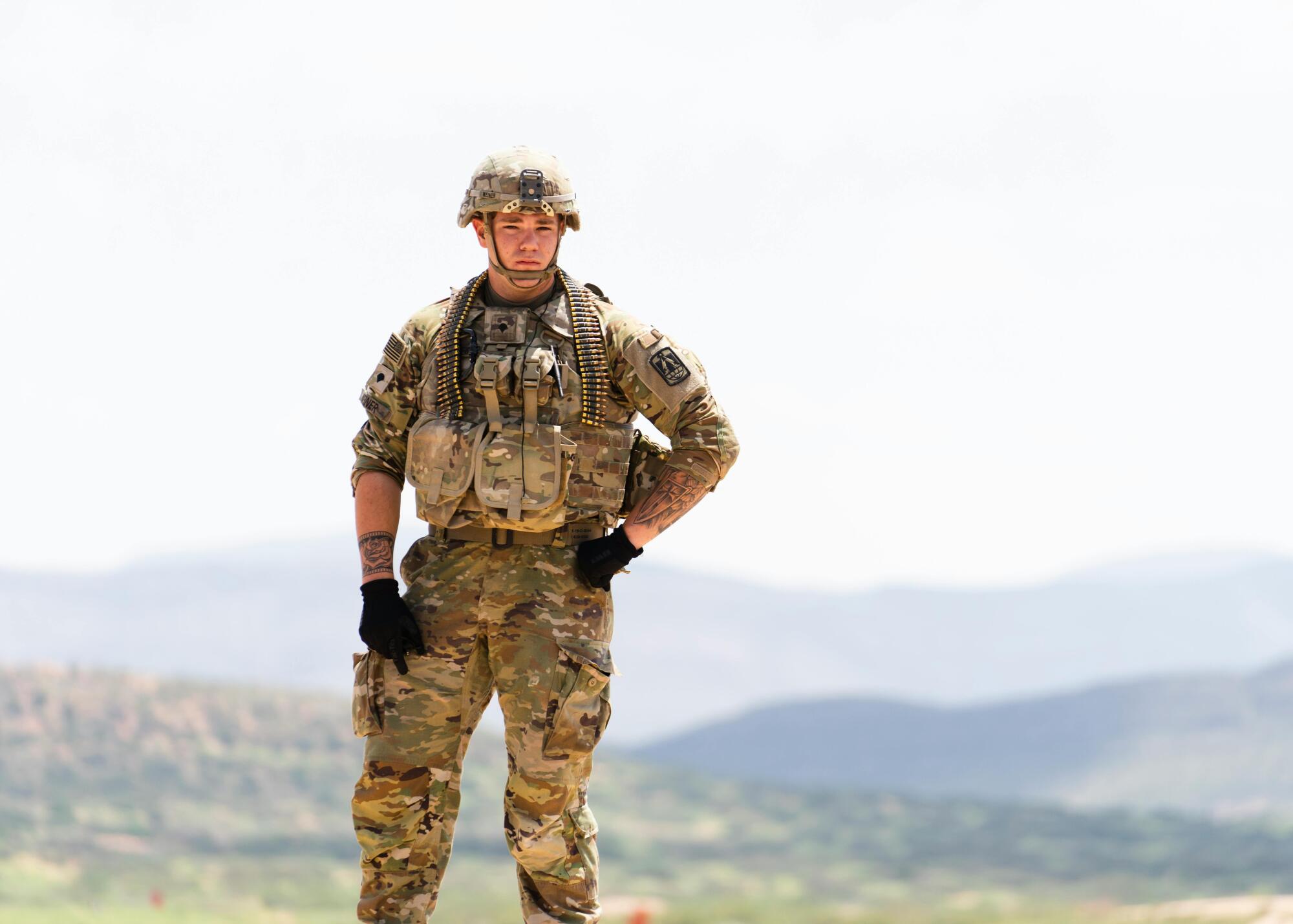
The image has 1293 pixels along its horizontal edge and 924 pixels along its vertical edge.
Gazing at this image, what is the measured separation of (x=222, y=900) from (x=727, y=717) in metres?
70.9

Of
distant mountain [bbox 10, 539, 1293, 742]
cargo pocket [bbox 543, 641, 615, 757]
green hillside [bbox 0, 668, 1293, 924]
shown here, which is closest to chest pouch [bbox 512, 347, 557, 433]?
cargo pocket [bbox 543, 641, 615, 757]

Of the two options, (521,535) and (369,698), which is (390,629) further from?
(521,535)

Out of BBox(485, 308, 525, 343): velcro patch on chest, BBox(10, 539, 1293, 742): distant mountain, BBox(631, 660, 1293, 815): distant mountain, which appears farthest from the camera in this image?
BBox(10, 539, 1293, 742): distant mountain

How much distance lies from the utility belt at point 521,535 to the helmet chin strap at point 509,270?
0.96 m

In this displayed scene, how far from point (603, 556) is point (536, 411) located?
2.02 feet

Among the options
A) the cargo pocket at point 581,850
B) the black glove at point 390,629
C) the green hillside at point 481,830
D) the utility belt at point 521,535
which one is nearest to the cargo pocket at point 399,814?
the black glove at point 390,629

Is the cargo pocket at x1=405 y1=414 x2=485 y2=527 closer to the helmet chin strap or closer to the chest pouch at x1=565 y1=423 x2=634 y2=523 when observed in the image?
the chest pouch at x1=565 y1=423 x2=634 y2=523

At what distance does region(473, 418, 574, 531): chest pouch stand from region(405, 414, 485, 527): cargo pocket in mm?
52

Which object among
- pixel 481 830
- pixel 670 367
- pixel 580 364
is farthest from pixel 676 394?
pixel 481 830

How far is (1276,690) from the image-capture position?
2569 inches

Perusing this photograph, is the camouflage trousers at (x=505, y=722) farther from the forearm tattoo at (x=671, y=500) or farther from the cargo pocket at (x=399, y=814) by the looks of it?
the forearm tattoo at (x=671, y=500)

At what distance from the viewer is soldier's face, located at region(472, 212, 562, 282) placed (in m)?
6.26

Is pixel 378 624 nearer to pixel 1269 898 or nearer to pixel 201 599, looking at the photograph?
pixel 1269 898

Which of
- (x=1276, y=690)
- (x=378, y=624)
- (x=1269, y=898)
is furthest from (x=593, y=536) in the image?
(x=1276, y=690)
